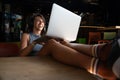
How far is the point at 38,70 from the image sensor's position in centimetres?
101

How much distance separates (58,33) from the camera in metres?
1.54

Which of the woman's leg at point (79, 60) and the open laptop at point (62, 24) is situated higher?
the open laptop at point (62, 24)

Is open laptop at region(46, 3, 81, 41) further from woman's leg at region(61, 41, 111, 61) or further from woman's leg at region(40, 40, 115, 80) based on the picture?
woman's leg at region(61, 41, 111, 61)

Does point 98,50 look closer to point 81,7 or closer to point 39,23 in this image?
point 39,23

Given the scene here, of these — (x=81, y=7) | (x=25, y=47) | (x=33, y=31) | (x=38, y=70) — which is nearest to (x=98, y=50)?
(x=38, y=70)

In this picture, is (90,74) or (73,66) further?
(73,66)

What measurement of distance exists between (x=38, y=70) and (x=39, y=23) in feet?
4.94

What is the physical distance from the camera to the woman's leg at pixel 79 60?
1000mm

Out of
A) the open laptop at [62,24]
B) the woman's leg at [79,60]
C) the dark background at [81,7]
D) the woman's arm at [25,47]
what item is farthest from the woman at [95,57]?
the dark background at [81,7]

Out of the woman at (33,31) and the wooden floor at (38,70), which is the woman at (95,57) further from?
the woman at (33,31)

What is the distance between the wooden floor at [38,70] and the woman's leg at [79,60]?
0.10 feet

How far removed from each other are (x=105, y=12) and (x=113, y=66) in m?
6.26

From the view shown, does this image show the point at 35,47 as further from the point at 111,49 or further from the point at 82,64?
the point at 111,49

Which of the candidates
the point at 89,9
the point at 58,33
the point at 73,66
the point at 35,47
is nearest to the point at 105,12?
the point at 89,9
